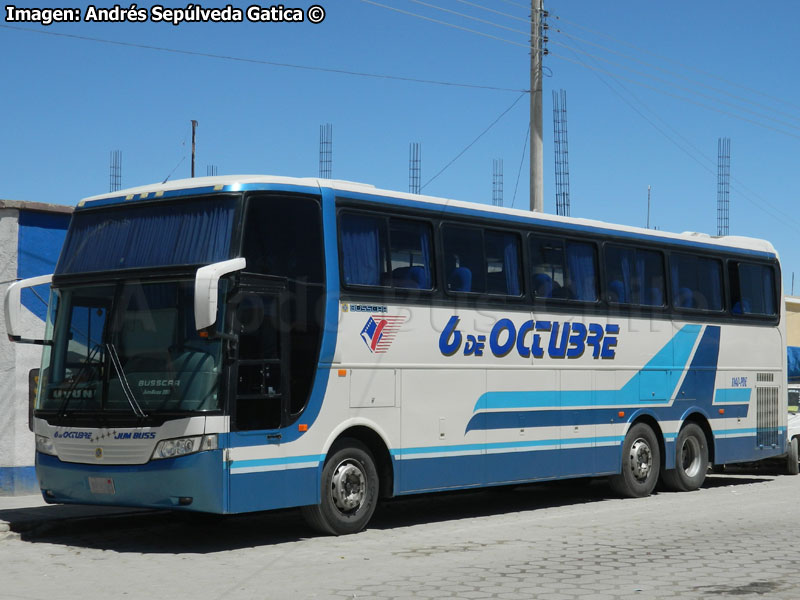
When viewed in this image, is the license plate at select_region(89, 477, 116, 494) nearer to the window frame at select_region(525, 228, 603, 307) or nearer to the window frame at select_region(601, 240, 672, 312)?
the window frame at select_region(525, 228, 603, 307)

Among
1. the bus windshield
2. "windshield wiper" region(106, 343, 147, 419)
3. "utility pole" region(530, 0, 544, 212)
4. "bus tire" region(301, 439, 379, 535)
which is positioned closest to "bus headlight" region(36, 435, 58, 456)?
the bus windshield

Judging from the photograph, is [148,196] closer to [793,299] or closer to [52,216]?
[52,216]

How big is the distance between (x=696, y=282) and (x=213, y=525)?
28.0 ft

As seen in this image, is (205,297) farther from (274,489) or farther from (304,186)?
(274,489)

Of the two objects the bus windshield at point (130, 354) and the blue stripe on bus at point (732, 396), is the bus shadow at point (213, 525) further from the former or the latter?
the blue stripe on bus at point (732, 396)

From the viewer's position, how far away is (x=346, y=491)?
1261cm

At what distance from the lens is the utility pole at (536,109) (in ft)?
70.2

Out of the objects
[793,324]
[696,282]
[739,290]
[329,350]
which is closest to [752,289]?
[739,290]

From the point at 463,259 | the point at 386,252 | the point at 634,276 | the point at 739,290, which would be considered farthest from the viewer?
the point at 739,290

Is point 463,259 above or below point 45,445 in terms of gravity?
above

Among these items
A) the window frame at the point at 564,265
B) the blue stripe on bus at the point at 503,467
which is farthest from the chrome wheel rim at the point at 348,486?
the window frame at the point at 564,265

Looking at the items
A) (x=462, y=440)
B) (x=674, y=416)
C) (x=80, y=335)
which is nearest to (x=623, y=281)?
(x=674, y=416)

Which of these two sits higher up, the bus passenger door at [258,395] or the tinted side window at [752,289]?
the tinted side window at [752,289]

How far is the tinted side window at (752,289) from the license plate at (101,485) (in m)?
11.1
